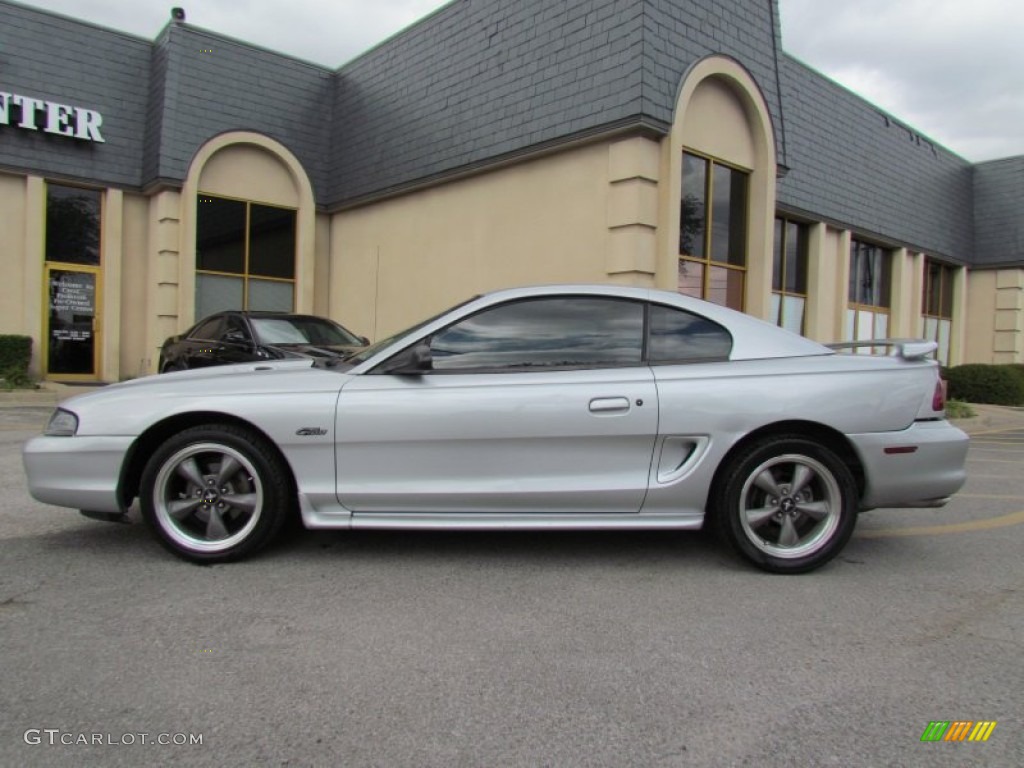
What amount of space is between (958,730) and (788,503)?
5.00 ft

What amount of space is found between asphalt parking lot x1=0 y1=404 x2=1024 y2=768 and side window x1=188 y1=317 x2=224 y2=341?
5.22 m

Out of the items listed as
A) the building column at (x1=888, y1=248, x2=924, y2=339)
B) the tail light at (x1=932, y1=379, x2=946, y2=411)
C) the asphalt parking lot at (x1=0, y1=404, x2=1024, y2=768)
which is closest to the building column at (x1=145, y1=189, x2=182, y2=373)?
the asphalt parking lot at (x1=0, y1=404, x2=1024, y2=768)

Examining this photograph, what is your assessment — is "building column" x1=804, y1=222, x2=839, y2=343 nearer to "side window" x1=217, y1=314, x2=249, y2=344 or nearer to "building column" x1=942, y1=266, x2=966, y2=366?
"building column" x1=942, y1=266, x2=966, y2=366

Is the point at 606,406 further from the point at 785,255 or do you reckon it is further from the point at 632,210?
the point at 785,255

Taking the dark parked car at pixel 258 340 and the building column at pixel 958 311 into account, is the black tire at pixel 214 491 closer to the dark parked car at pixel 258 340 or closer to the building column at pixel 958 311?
the dark parked car at pixel 258 340

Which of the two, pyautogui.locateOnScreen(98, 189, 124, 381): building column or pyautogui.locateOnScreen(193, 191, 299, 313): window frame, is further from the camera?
pyautogui.locateOnScreen(193, 191, 299, 313): window frame

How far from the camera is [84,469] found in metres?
3.72

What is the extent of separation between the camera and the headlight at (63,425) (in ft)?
12.4

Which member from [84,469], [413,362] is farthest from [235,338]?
[413,362]

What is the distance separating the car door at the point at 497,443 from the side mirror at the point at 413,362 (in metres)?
0.06

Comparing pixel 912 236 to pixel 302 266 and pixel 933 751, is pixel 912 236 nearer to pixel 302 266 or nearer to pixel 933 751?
pixel 302 266

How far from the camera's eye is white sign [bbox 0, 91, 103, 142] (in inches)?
511

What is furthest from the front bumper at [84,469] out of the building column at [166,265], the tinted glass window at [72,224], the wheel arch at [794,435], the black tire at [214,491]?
the tinted glass window at [72,224]

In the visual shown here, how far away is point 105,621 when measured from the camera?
10.0ft
